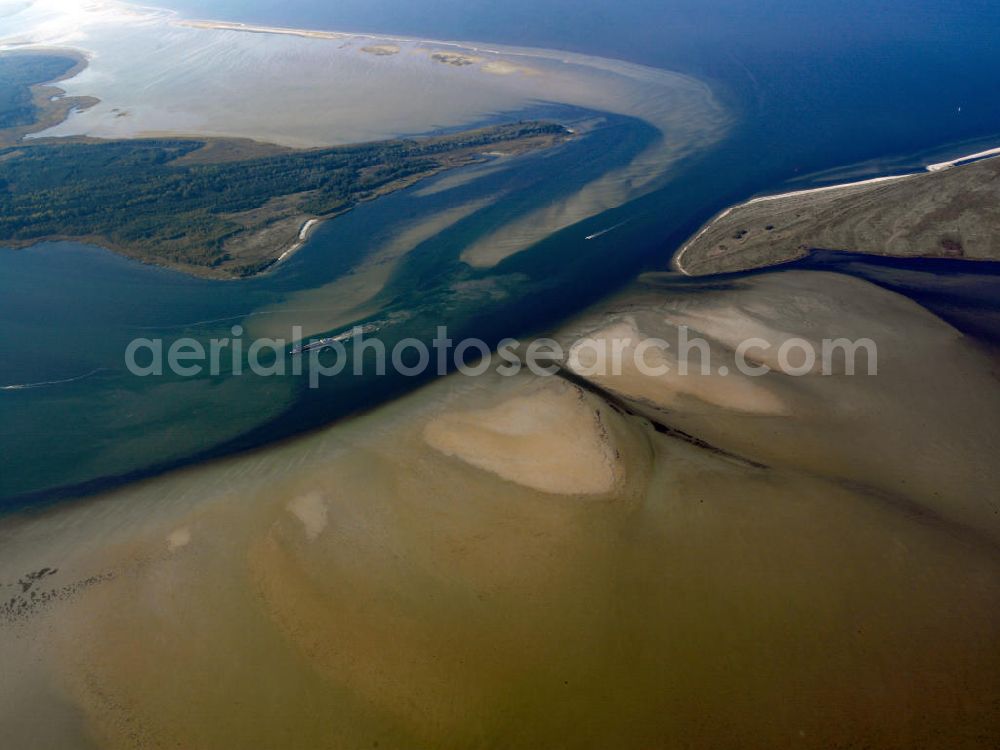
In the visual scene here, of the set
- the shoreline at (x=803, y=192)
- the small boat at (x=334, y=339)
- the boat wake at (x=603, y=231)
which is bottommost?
the small boat at (x=334, y=339)

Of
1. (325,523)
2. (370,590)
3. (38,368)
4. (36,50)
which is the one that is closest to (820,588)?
(370,590)

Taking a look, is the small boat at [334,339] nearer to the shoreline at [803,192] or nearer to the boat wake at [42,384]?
the boat wake at [42,384]

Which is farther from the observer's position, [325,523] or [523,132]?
[523,132]

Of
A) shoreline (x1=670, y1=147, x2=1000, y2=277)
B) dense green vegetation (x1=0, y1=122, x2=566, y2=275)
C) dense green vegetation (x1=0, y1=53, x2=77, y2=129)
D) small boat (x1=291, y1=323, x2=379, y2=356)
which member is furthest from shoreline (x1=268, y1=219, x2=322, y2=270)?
dense green vegetation (x1=0, y1=53, x2=77, y2=129)

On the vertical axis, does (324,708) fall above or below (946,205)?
below

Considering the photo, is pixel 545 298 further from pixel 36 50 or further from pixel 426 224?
pixel 36 50

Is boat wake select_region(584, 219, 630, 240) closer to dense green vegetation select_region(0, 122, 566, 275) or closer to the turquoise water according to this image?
the turquoise water

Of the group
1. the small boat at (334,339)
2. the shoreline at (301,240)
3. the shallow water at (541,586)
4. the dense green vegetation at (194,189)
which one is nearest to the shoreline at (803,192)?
the shallow water at (541,586)
